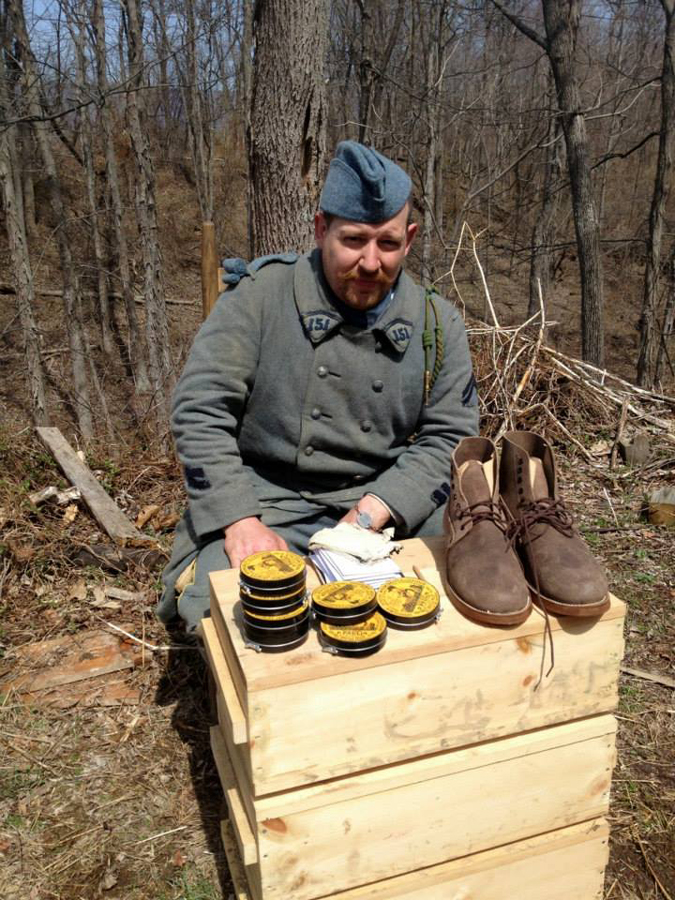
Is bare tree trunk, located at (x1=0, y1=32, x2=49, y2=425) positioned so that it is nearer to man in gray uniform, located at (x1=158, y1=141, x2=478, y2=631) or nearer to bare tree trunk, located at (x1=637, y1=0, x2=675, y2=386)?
bare tree trunk, located at (x1=637, y1=0, x2=675, y2=386)

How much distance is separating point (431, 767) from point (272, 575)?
587 mm

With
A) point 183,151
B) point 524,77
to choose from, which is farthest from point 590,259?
point 183,151

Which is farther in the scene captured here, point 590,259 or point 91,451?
point 590,259

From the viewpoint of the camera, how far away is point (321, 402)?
7.56 ft

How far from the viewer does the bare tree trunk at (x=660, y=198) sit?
923cm

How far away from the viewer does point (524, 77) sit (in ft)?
66.2

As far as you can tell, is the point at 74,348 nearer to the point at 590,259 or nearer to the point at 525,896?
the point at 590,259

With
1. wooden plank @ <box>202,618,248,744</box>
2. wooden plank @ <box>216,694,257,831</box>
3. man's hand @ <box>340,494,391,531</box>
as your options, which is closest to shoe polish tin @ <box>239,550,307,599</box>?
wooden plank @ <box>202,618,248,744</box>

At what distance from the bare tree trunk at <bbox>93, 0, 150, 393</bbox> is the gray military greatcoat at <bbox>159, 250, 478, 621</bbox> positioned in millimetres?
10496

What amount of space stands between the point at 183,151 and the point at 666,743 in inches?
881

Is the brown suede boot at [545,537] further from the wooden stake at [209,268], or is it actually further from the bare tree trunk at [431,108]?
the bare tree trunk at [431,108]

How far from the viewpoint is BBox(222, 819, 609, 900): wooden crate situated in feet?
5.55

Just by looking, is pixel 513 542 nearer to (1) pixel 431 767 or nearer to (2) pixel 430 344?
(1) pixel 431 767

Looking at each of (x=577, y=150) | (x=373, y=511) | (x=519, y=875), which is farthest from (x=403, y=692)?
(x=577, y=150)
